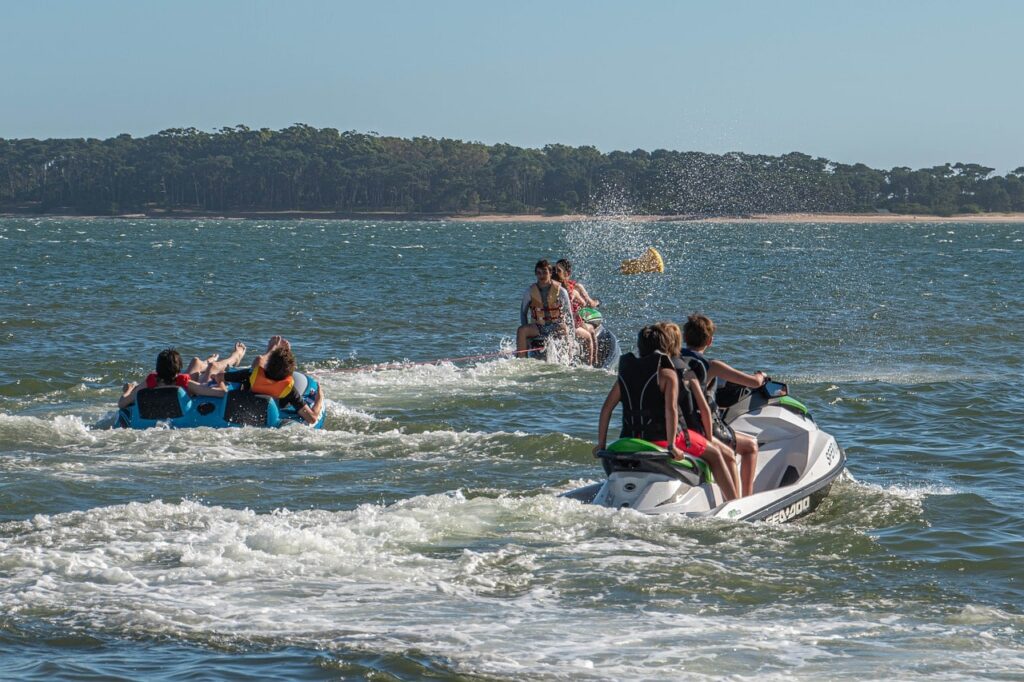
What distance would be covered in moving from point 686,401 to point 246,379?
219 inches

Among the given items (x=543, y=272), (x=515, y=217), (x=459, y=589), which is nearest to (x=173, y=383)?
(x=459, y=589)

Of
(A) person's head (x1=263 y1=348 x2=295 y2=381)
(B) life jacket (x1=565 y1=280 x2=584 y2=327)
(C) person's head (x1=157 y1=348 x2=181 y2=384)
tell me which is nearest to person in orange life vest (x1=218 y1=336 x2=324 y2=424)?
(A) person's head (x1=263 y1=348 x2=295 y2=381)

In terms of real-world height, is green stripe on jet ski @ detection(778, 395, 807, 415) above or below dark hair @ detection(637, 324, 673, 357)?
below

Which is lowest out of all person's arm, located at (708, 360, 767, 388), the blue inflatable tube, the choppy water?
the choppy water

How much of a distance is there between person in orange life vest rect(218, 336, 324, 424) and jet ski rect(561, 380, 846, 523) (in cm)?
393

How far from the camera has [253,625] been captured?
23.4 ft

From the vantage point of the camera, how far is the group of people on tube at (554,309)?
59.7 ft

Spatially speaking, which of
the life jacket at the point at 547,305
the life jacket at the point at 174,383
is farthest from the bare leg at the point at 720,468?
the life jacket at the point at 547,305

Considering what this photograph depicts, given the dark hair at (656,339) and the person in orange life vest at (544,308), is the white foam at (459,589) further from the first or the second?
the person in orange life vest at (544,308)

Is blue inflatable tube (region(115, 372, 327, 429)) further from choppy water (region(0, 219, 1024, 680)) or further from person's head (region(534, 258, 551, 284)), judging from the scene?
person's head (region(534, 258, 551, 284))

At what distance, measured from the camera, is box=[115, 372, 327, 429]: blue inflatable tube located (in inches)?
509

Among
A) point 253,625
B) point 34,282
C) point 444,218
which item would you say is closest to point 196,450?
point 253,625

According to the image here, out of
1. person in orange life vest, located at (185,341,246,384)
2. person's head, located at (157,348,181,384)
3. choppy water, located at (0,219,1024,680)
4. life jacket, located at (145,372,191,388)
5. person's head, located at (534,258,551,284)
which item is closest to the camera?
choppy water, located at (0,219,1024,680)

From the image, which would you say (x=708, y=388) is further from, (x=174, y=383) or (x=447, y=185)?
(x=447, y=185)
